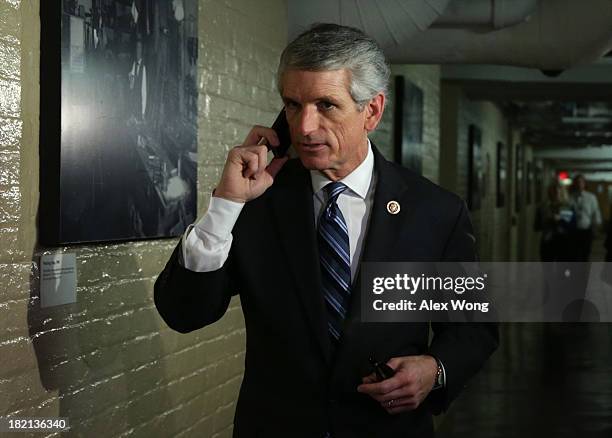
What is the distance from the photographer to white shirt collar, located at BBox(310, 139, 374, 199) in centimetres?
173

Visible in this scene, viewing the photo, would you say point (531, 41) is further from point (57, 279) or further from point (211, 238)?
point (211, 238)

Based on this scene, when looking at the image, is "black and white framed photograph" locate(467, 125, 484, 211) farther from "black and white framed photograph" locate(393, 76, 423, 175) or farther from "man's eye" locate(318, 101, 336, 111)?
"man's eye" locate(318, 101, 336, 111)

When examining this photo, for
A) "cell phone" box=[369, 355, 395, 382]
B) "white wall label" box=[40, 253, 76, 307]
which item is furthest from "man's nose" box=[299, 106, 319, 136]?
"white wall label" box=[40, 253, 76, 307]

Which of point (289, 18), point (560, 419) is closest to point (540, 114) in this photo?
point (560, 419)

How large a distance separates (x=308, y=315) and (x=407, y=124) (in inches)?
201

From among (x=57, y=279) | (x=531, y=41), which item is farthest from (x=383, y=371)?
(x=531, y=41)

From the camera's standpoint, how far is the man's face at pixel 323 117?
5.21 ft

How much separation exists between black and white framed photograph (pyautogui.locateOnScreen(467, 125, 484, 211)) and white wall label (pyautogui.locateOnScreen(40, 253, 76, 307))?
27.5 feet

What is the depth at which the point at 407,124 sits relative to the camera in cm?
661

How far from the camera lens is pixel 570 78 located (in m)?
10.5

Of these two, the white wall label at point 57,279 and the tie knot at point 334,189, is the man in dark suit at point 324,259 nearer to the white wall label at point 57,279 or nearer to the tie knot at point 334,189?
the tie knot at point 334,189

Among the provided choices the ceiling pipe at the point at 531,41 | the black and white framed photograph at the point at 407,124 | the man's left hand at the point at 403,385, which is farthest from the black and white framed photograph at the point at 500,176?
the man's left hand at the point at 403,385

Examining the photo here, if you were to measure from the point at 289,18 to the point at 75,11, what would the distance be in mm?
2033

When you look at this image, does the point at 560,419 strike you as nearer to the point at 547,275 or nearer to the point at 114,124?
the point at 114,124
